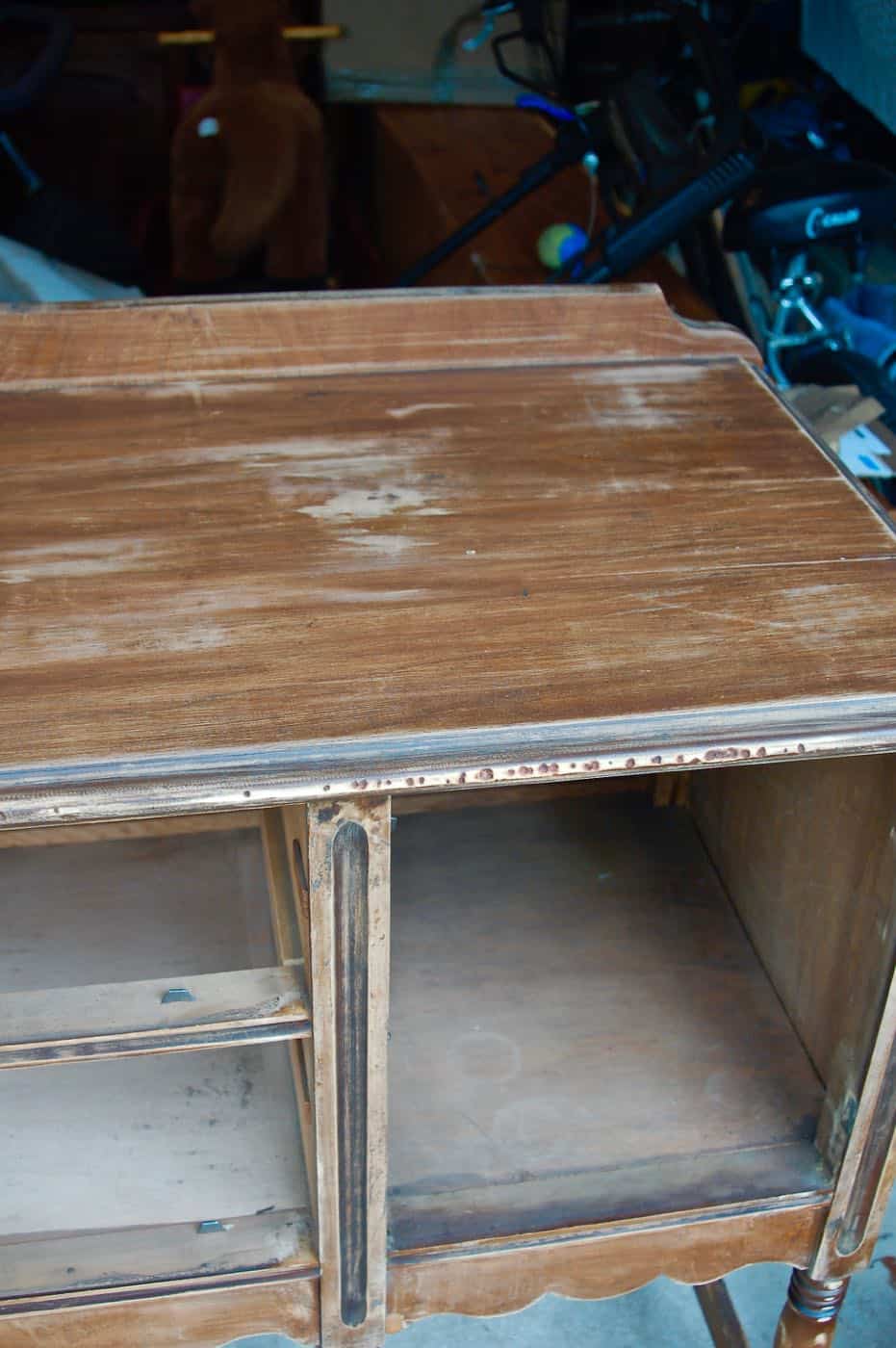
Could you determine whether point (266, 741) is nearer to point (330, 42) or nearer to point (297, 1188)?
point (297, 1188)

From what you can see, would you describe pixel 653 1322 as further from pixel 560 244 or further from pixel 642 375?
pixel 560 244

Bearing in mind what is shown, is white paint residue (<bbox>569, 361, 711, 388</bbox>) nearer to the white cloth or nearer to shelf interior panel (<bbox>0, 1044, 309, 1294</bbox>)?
shelf interior panel (<bbox>0, 1044, 309, 1294</bbox>)

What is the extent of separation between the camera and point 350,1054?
912 mm

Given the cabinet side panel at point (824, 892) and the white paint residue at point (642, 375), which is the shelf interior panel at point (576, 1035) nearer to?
the cabinet side panel at point (824, 892)

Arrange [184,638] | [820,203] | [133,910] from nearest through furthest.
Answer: [184,638]
[133,910]
[820,203]

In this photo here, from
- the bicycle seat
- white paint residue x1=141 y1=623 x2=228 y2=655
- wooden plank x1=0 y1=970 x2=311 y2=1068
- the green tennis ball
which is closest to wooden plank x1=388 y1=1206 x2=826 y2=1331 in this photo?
wooden plank x1=0 y1=970 x2=311 y2=1068

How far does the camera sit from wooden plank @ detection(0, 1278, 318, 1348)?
1.01m

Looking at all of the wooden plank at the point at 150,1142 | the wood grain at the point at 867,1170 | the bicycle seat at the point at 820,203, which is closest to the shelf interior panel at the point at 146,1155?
the wooden plank at the point at 150,1142

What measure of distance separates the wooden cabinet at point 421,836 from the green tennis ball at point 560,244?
63.6 inches

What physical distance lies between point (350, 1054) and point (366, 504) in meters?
0.43

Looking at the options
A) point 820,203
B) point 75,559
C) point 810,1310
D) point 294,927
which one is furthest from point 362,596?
point 820,203

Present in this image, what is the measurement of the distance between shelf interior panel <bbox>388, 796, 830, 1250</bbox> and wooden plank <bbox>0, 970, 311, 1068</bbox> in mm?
276

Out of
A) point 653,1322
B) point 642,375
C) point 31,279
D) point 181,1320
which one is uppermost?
point 642,375

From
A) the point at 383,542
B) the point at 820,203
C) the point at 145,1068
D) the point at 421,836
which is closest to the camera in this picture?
the point at 383,542
